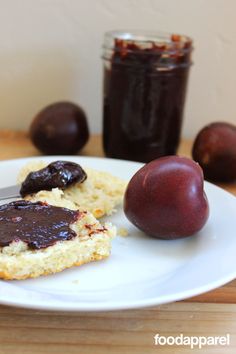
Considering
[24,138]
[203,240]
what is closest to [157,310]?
[203,240]

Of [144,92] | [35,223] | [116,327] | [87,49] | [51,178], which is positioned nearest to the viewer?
[116,327]

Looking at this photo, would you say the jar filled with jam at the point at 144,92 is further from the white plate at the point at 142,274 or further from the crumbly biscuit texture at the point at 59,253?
the crumbly biscuit texture at the point at 59,253

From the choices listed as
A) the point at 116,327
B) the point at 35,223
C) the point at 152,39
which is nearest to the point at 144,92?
the point at 152,39

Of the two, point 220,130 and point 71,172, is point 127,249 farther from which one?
point 220,130

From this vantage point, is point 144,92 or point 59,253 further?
point 144,92

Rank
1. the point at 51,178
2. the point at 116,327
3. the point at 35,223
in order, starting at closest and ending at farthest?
the point at 116,327 → the point at 35,223 → the point at 51,178

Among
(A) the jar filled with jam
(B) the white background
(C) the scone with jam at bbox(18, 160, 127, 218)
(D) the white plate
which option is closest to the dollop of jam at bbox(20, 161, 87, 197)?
(C) the scone with jam at bbox(18, 160, 127, 218)

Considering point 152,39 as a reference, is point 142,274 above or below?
below

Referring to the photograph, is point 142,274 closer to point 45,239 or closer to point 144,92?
point 45,239
